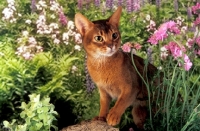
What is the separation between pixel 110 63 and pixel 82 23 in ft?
0.79

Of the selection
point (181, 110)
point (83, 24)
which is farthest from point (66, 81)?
point (181, 110)

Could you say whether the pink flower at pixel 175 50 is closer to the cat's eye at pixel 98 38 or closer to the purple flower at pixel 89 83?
the cat's eye at pixel 98 38

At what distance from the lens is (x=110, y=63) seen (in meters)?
2.17

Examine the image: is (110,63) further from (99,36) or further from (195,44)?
(195,44)

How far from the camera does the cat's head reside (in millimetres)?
2102

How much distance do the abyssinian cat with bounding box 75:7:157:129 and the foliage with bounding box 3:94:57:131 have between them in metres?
0.28

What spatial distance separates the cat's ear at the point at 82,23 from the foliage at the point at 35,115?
388 mm

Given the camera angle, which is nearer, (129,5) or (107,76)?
(107,76)

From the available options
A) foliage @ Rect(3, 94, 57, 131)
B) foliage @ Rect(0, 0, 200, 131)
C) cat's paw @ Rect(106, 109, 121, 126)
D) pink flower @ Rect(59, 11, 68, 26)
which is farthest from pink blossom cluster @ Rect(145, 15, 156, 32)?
foliage @ Rect(3, 94, 57, 131)

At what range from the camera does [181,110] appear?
7.57ft

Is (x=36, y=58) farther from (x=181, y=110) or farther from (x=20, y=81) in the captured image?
(x=181, y=110)

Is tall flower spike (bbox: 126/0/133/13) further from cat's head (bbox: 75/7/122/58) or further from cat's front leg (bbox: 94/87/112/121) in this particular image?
cat's front leg (bbox: 94/87/112/121)

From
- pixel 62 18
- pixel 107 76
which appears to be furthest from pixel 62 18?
pixel 107 76

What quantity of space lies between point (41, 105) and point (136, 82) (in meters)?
0.49
